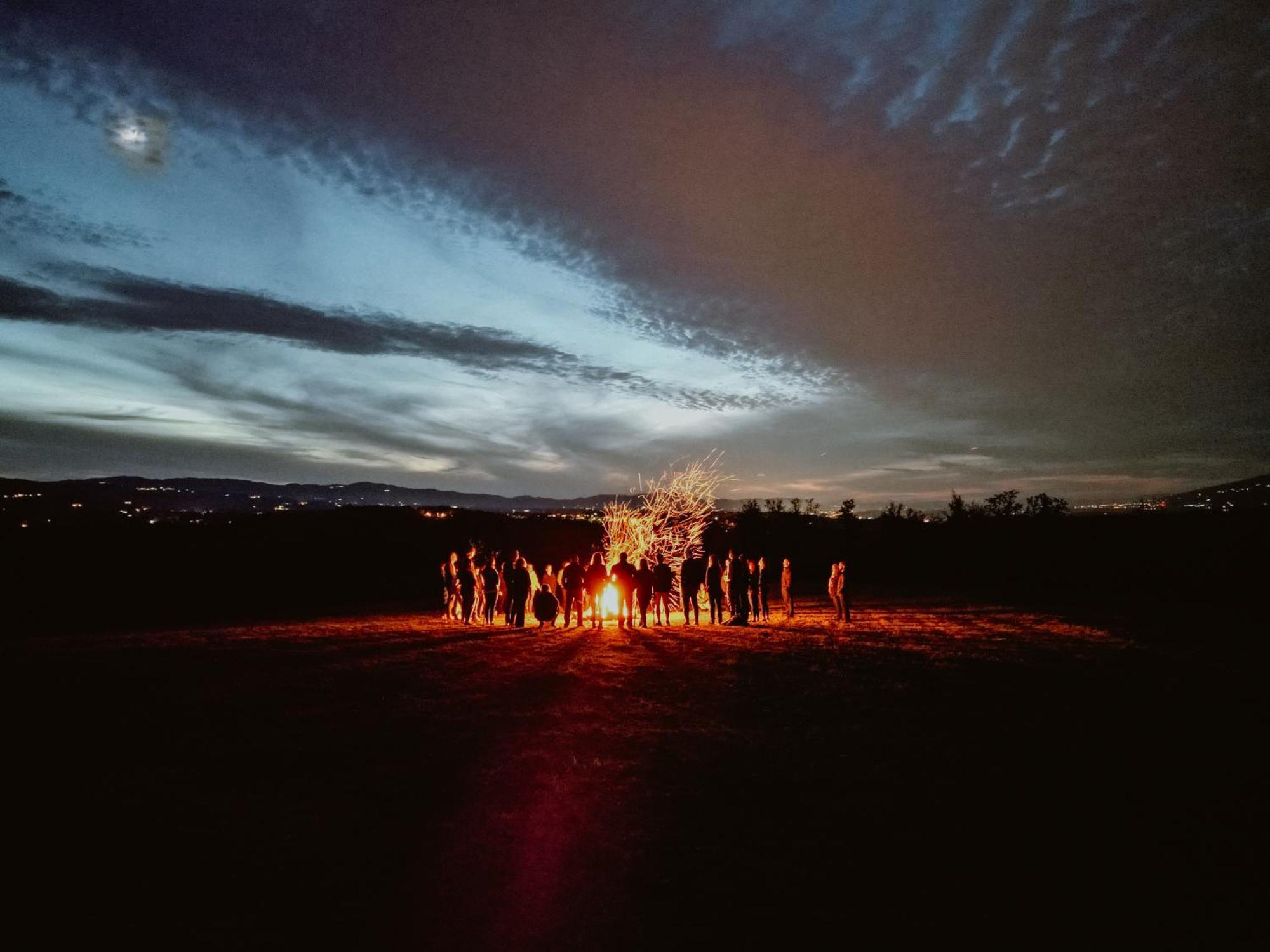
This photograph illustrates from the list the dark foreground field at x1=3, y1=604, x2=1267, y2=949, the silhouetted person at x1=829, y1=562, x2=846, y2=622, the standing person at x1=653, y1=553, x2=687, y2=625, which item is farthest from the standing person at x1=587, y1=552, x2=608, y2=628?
the silhouetted person at x1=829, y1=562, x2=846, y2=622

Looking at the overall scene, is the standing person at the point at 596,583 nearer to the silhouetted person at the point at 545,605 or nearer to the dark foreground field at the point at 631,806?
the silhouetted person at the point at 545,605

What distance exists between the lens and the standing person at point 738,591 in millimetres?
18109

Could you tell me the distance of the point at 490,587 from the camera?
58.5 feet

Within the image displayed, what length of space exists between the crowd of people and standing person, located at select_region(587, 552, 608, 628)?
0.02 metres

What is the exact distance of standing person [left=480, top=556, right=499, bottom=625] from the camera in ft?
58.3

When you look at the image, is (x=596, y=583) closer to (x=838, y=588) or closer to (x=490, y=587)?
(x=490, y=587)

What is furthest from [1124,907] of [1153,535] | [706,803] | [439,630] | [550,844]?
[1153,535]

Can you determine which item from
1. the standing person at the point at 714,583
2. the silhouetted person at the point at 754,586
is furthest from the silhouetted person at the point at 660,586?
the silhouetted person at the point at 754,586

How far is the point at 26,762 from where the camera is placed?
22.2ft

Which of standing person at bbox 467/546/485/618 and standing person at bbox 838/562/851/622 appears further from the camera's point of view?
standing person at bbox 467/546/485/618

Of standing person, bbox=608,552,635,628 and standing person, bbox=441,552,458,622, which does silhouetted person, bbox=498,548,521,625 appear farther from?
standing person, bbox=608,552,635,628

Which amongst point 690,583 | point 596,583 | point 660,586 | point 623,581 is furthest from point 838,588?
point 596,583

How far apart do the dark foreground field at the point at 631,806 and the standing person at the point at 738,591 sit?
6776 millimetres

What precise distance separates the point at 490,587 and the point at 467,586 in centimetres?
85
